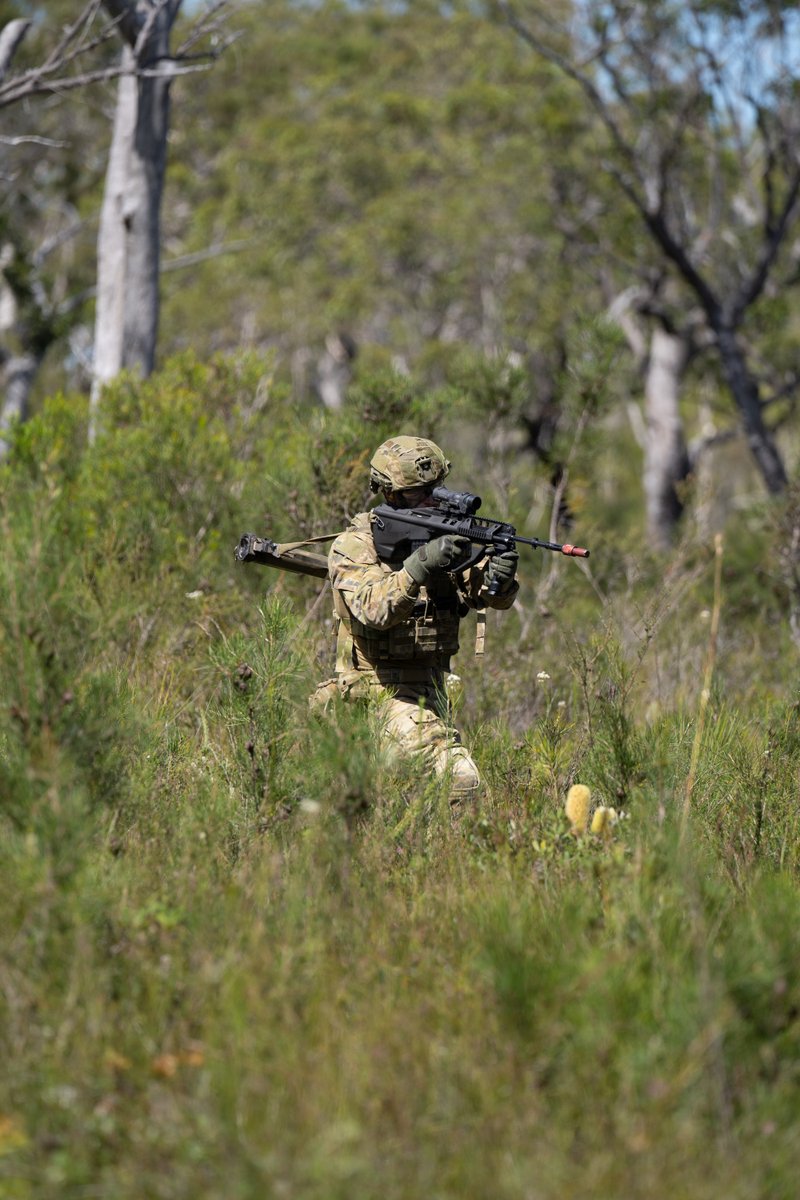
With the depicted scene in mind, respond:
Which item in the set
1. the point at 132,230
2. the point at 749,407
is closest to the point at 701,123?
the point at 749,407

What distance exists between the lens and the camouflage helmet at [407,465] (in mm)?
4379

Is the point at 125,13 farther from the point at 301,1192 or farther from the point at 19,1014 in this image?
Answer: the point at 301,1192

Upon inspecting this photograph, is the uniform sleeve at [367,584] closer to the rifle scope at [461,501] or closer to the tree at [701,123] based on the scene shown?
the rifle scope at [461,501]

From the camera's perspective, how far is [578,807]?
387cm

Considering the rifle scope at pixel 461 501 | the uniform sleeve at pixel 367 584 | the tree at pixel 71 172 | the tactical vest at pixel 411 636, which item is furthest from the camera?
the tree at pixel 71 172

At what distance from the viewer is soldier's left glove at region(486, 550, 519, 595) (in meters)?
4.09

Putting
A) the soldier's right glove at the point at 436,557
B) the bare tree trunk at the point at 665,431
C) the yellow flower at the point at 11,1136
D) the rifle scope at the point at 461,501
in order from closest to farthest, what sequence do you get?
the yellow flower at the point at 11,1136
the soldier's right glove at the point at 436,557
the rifle scope at the point at 461,501
the bare tree trunk at the point at 665,431

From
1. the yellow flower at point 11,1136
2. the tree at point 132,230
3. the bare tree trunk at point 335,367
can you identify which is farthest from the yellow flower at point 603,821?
the bare tree trunk at point 335,367

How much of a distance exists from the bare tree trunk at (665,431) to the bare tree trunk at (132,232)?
29.4 ft

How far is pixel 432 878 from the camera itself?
11.8 feet

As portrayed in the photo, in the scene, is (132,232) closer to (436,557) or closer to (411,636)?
(411,636)

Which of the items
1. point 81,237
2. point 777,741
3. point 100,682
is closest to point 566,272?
point 81,237

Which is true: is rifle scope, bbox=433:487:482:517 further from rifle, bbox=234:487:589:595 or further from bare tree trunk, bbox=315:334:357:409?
bare tree trunk, bbox=315:334:357:409

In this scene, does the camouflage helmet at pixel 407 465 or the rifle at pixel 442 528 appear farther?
the camouflage helmet at pixel 407 465
